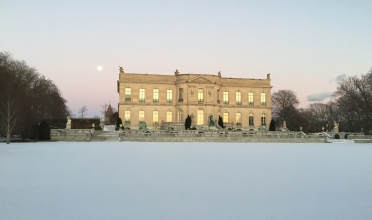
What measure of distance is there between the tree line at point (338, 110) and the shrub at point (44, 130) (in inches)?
1256

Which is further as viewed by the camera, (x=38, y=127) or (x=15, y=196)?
(x=38, y=127)

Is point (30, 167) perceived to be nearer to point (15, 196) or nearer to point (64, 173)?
point (64, 173)

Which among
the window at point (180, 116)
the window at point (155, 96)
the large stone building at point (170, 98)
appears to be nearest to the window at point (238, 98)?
the large stone building at point (170, 98)

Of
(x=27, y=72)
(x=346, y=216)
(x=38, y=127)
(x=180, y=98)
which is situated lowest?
(x=346, y=216)

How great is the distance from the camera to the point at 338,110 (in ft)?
192

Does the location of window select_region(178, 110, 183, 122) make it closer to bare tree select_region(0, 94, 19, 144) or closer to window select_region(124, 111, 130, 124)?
window select_region(124, 111, 130, 124)

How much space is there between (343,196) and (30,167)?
8.55 m

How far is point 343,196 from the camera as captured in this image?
6277 millimetres

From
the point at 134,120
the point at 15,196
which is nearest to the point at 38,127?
the point at 134,120

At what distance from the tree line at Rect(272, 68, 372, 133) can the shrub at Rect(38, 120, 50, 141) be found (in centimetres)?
3191

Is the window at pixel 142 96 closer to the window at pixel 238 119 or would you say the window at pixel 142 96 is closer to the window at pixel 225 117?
the window at pixel 225 117

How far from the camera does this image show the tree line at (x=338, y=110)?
137 feet

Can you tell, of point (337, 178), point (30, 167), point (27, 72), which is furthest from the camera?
point (27, 72)

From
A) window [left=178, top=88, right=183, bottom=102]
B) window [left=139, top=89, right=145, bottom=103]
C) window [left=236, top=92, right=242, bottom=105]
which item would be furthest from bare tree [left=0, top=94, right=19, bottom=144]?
window [left=236, top=92, right=242, bottom=105]
